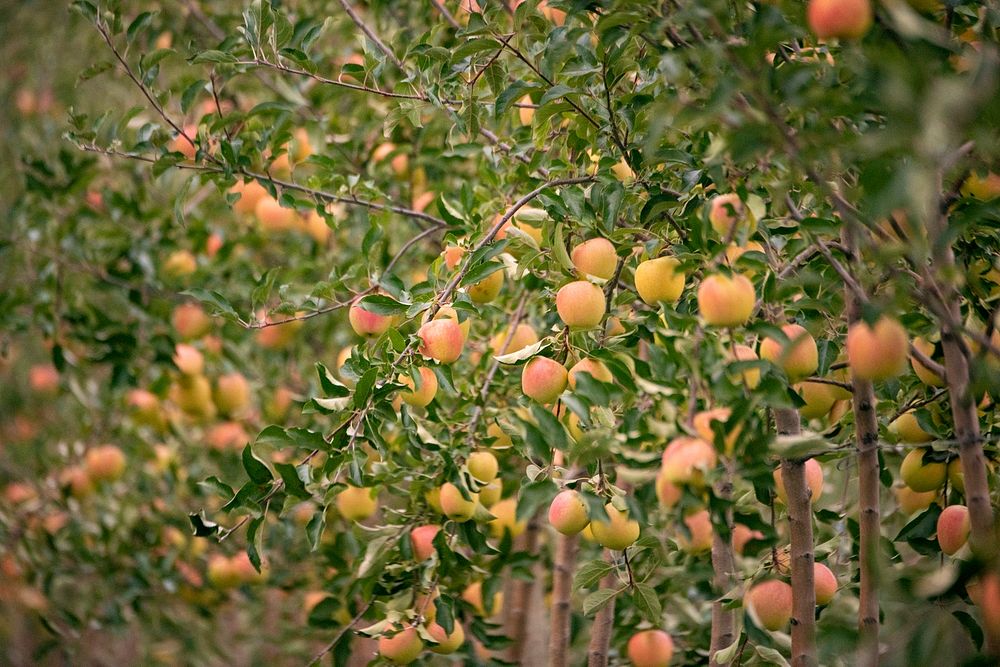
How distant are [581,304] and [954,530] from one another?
1.45 feet

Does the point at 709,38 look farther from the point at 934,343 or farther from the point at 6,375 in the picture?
the point at 6,375

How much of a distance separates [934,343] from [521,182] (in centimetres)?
50

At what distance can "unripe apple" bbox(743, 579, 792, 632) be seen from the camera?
3.18ft

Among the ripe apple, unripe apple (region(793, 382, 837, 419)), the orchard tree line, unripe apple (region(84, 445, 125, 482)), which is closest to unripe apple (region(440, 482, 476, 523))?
the orchard tree line

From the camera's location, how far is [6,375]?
3008 millimetres

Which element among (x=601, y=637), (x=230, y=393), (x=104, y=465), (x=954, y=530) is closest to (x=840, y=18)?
(x=954, y=530)

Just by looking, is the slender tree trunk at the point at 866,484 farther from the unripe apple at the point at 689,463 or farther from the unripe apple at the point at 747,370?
the unripe apple at the point at 689,463

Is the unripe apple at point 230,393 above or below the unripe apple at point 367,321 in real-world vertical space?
below

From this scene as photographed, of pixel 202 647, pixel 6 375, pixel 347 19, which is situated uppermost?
pixel 347 19

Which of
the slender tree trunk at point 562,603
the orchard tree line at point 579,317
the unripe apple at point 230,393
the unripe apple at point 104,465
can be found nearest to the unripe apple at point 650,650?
the orchard tree line at point 579,317

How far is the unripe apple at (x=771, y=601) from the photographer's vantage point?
0.97m

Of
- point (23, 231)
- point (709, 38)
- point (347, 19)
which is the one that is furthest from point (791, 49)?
point (23, 231)

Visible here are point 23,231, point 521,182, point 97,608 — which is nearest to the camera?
point 521,182

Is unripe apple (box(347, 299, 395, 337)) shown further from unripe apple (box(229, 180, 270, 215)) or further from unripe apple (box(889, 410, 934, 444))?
unripe apple (box(229, 180, 270, 215))
